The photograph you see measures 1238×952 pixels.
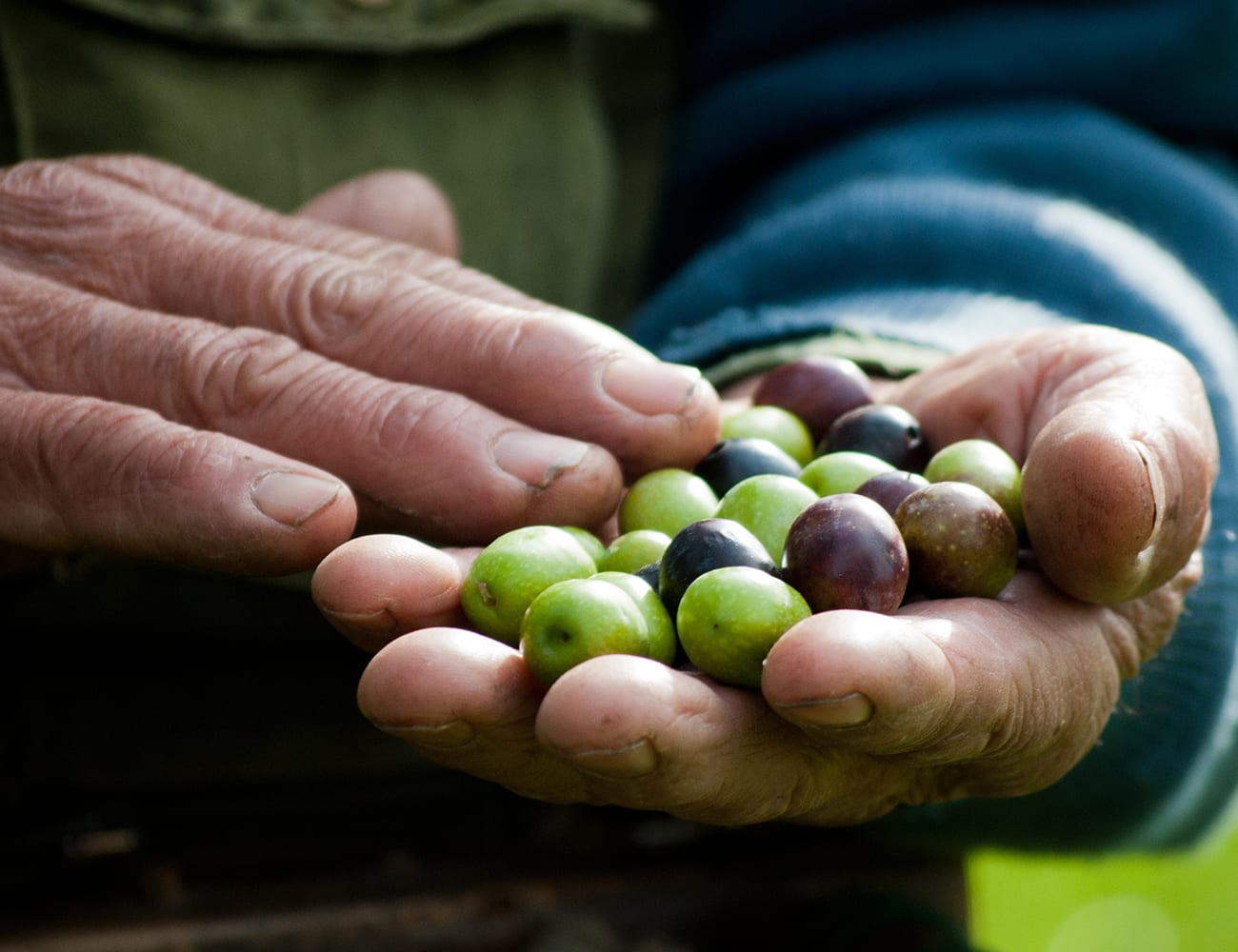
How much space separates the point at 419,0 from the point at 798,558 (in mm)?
1947

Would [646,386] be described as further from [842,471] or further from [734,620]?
[734,620]

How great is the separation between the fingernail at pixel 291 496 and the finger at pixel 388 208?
0.96 meters

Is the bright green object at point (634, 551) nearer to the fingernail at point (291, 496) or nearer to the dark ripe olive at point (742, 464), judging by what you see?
the dark ripe olive at point (742, 464)

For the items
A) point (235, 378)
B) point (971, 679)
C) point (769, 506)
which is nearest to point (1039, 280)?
point (769, 506)

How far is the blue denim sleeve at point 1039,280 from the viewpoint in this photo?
2.41m

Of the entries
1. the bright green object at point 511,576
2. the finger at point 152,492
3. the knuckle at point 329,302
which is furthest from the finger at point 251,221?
the bright green object at point 511,576

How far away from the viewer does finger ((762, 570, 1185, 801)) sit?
1.30 meters

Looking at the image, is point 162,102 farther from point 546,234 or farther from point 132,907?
point 132,907

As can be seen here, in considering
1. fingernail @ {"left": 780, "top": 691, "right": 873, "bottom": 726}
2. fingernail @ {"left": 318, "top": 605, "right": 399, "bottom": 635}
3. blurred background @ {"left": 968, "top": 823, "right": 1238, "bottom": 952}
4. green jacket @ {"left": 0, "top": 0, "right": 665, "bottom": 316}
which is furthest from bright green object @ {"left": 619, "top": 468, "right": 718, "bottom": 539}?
blurred background @ {"left": 968, "top": 823, "right": 1238, "bottom": 952}

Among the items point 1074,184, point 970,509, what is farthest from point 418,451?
point 1074,184

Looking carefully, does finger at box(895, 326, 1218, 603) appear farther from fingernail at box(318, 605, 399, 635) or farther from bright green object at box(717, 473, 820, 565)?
fingernail at box(318, 605, 399, 635)

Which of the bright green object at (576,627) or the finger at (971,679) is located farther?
the bright green object at (576,627)

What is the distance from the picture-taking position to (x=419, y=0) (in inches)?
115

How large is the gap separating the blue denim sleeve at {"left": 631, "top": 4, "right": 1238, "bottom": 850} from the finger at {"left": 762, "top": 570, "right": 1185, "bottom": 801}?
572mm
